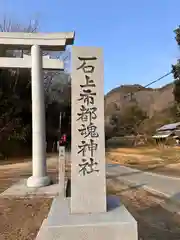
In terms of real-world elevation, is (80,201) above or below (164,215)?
above

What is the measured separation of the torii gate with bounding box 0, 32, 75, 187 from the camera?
8.57 metres

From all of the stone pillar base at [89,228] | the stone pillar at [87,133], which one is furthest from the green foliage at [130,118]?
the stone pillar base at [89,228]

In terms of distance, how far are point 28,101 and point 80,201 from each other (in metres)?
22.3

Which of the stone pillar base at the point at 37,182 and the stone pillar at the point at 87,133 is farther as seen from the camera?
the stone pillar base at the point at 37,182

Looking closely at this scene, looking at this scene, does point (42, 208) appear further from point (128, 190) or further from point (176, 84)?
point (176, 84)

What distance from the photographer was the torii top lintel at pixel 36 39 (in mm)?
8680

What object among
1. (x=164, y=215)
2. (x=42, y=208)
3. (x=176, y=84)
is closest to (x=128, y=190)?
(x=164, y=215)

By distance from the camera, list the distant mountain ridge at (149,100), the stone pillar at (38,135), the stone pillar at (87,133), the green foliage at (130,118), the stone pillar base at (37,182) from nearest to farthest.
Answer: the stone pillar at (87,133)
the stone pillar base at (37,182)
the stone pillar at (38,135)
the green foliage at (130,118)
the distant mountain ridge at (149,100)

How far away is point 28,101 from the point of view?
2541 cm

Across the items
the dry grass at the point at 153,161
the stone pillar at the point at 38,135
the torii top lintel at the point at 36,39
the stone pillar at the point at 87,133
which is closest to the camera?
the stone pillar at the point at 87,133

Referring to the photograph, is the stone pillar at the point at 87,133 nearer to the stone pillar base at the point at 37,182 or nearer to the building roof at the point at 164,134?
the stone pillar base at the point at 37,182

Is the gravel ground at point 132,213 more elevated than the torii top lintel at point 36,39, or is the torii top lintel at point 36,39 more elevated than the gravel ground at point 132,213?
the torii top lintel at point 36,39

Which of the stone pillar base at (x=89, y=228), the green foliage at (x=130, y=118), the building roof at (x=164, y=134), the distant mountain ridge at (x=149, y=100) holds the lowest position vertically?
the stone pillar base at (x=89, y=228)

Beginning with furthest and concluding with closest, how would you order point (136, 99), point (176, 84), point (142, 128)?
point (136, 99) < point (142, 128) < point (176, 84)
